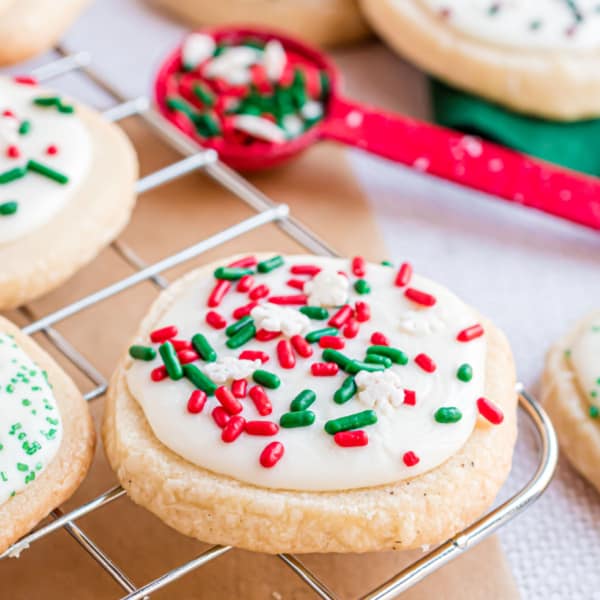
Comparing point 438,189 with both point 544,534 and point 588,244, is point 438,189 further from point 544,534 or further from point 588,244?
point 544,534

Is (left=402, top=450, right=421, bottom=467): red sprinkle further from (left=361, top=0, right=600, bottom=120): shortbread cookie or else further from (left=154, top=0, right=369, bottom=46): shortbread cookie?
(left=154, top=0, right=369, bottom=46): shortbread cookie

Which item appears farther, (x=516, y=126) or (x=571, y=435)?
(x=516, y=126)

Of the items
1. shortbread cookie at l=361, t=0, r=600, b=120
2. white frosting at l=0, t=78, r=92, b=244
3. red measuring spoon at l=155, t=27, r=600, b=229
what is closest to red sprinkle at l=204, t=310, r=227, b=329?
white frosting at l=0, t=78, r=92, b=244

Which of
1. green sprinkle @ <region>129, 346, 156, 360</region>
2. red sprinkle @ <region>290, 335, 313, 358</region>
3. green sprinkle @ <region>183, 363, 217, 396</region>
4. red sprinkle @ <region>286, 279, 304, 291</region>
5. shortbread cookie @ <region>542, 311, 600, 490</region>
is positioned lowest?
shortbread cookie @ <region>542, 311, 600, 490</region>

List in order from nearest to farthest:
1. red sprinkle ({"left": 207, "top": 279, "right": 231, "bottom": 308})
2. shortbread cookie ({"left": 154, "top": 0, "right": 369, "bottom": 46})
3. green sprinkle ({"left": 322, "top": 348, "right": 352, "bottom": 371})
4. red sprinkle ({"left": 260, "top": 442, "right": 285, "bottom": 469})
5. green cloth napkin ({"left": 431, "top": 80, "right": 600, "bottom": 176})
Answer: red sprinkle ({"left": 260, "top": 442, "right": 285, "bottom": 469}), green sprinkle ({"left": 322, "top": 348, "right": 352, "bottom": 371}), red sprinkle ({"left": 207, "top": 279, "right": 231, "bottom": 308}), green cloth napkin ({"left": 431, "top": 80, "right": 600, "bottom": 176}), shortbread cookie ({"left": 154, "top": 0, "right": 369, "bottom": 46})

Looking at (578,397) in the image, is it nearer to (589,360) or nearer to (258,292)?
(589,360)

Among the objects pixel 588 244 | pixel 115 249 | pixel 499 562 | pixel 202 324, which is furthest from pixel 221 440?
pixel 588 244

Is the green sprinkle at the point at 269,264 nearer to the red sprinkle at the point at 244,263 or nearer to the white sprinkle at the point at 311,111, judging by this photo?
the red sprinkle at the point at 244,263

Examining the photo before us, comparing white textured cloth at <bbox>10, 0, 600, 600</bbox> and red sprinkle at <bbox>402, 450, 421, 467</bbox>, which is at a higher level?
red sprinkle at <bbox>402, 450, 421, 467</bbox>

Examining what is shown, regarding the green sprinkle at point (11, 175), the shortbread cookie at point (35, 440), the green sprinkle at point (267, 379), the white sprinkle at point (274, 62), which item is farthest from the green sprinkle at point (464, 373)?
the white sprinkle at point (274, 62)
